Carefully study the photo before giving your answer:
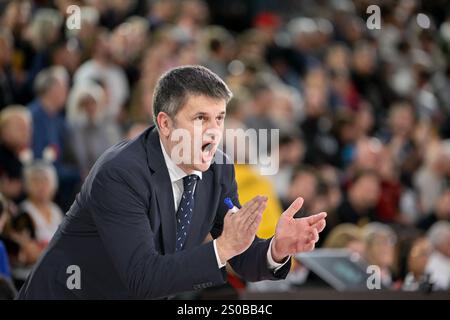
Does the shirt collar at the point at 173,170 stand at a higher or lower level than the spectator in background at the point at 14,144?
higher

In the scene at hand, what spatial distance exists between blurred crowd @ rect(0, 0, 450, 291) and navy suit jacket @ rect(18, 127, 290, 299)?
0.96 meters

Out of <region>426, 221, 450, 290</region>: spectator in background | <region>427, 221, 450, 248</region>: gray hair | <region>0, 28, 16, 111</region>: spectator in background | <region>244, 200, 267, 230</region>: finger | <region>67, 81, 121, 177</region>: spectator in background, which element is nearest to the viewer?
<region>244, 200, 267, 230</region>: finger

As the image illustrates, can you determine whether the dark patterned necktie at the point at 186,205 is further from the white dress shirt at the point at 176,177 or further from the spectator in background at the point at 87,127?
the spectator in background at the point at 87,127

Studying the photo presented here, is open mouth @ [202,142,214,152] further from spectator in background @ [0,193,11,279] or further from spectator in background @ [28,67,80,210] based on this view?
spectator in background @ [28,67,80,210]

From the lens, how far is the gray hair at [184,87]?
8.68 ft

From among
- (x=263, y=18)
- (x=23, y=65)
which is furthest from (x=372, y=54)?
(x=23, y=65)

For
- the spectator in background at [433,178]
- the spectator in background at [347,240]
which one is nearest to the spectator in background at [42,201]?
the spectator in background at [347,240]

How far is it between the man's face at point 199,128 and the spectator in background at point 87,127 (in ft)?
12.6

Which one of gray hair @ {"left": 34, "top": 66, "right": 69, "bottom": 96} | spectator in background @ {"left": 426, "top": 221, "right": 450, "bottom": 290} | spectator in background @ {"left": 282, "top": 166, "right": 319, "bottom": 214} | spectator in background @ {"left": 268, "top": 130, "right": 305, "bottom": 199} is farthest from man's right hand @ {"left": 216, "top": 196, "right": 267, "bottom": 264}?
spectator in background @ {"left": 268, "top": 130, "right": 305, "bottom": 199}

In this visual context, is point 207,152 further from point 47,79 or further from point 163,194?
point 47,79

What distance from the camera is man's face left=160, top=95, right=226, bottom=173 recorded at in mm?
2639

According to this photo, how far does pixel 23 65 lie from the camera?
707 centimetres

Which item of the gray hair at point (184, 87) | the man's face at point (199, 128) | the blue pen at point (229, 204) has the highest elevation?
the gray hair at point (184, 87)

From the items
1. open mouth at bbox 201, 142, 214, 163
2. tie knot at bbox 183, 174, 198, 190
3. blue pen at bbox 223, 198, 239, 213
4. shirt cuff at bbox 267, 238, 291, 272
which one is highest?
open mouth at bbox 201, 142, 214, 163
